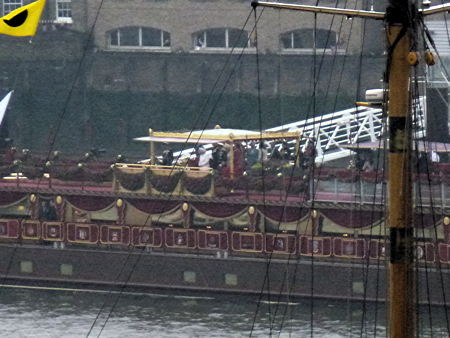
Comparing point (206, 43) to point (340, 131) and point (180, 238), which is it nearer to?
point (340, 131)

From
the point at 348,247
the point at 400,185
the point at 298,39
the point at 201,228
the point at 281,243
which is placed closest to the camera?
the point at 400,185

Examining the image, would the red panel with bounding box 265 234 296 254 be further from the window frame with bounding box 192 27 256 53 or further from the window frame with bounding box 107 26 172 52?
the window frame with bounding box 107 26 172 52

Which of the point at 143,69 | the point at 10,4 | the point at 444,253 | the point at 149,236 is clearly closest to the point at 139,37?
the point at 143,69

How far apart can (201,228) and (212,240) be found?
0.58 meters

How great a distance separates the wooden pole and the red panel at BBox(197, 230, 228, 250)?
18665 millimetres

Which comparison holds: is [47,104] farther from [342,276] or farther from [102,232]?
[342,276]

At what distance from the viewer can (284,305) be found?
108 feet

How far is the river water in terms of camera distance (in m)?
29.8

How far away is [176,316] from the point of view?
105ft

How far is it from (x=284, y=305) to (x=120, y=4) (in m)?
23.0

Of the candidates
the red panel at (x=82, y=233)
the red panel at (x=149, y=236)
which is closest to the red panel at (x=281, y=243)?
the red panel at (x=149, y=236)

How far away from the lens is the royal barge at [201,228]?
109 feet

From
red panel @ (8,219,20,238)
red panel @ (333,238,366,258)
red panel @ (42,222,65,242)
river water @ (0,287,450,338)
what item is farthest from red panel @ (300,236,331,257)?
red panel @ (8,219,20,238)

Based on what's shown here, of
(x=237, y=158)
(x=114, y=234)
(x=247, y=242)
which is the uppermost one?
(x=237, y=158)
